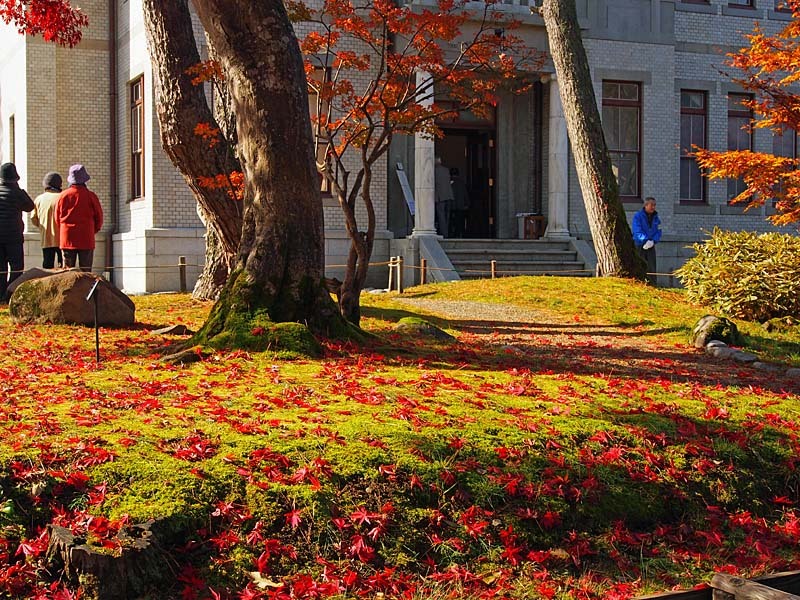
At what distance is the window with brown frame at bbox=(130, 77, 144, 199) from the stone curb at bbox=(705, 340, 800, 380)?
12.9 m

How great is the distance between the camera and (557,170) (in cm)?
2270

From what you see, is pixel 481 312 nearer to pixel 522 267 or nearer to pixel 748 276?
pixel 748 276

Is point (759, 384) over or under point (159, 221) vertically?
under

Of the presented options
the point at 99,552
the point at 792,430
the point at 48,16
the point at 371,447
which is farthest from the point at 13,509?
the point at 48,16

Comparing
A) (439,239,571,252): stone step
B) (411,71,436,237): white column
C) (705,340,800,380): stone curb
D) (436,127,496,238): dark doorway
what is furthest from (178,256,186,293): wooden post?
(705,340,800,380): stone curb

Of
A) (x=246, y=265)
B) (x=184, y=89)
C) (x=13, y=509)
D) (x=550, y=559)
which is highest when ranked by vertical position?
(x=184, y=89)

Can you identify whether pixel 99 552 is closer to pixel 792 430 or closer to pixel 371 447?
pixel 371 447

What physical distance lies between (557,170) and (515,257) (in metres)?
2.39

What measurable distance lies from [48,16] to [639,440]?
895 centimetres

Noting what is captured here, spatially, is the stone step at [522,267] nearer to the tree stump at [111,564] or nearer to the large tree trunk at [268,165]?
the large tree trunk at [268,165]

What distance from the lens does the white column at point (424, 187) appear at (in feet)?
69.0

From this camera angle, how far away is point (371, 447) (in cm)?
611

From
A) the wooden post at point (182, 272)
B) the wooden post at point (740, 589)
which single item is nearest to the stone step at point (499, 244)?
the wooden post at point (182, 272)

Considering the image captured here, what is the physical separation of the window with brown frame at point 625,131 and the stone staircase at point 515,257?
2.86 metres
